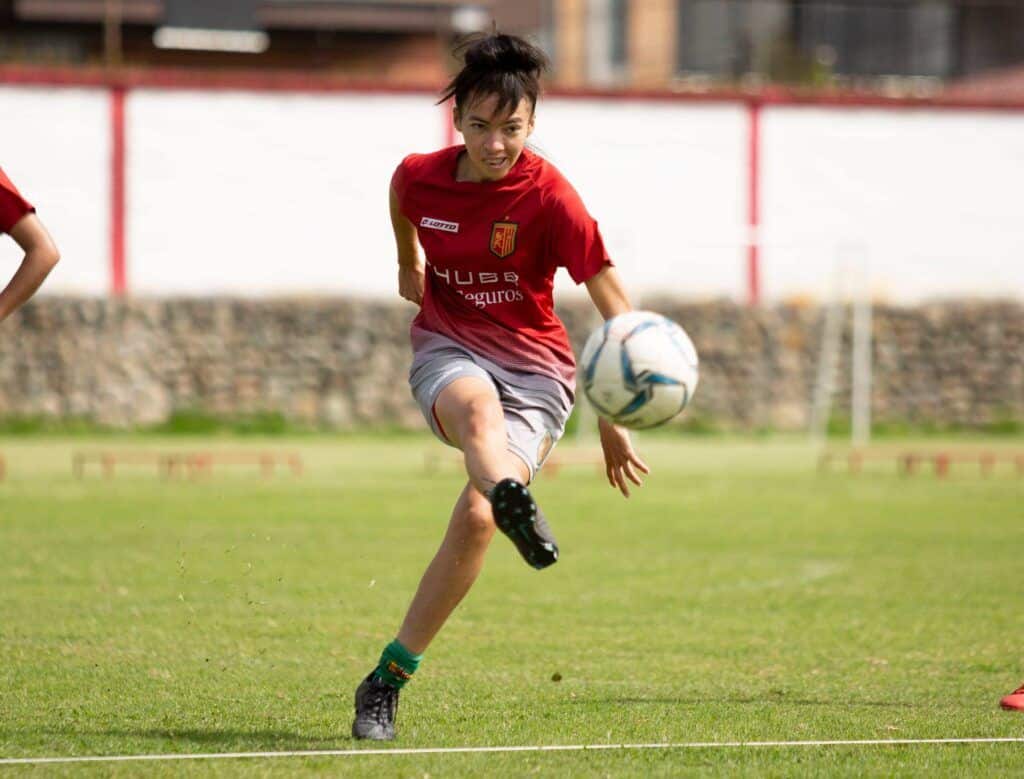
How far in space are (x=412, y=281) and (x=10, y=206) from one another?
1536 millimetres

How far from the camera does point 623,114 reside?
91.6ft

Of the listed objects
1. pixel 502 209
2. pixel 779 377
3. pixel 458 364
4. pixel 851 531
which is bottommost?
pixel 779 377

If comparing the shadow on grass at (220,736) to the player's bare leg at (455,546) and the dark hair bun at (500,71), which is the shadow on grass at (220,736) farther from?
the dark hair bun at (500,71)

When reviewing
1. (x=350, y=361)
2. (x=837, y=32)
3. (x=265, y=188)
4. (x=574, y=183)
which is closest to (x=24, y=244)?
(x=350, y=361)

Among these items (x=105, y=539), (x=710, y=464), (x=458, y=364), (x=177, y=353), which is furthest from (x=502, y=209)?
(x=177, y=353)

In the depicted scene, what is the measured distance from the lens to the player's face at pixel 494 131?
5.88 metres

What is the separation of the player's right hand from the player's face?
81 centimetres

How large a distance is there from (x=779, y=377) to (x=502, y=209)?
19971 mm

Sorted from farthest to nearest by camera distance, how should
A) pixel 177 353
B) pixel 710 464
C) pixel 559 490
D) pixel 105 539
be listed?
1. pixel 177 353
2. pixel 710 464
3. pixel 559 490
4. pixel 105 539

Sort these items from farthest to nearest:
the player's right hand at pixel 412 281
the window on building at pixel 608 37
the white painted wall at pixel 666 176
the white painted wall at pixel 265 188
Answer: the window on building at pixel 608 37 < the white painted wall at pixel 666 176 < the white painted wall at pixel 265 188 < the player's right hand at pixel 412 281

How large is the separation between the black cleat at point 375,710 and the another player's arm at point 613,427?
3.68ft

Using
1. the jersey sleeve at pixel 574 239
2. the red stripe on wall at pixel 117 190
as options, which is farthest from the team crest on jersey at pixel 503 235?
the red stripe on wall at pixel 117 190

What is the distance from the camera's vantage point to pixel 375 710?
5.86 metres

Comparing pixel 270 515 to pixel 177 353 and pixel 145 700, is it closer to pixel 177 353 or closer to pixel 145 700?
pixel 145 700
